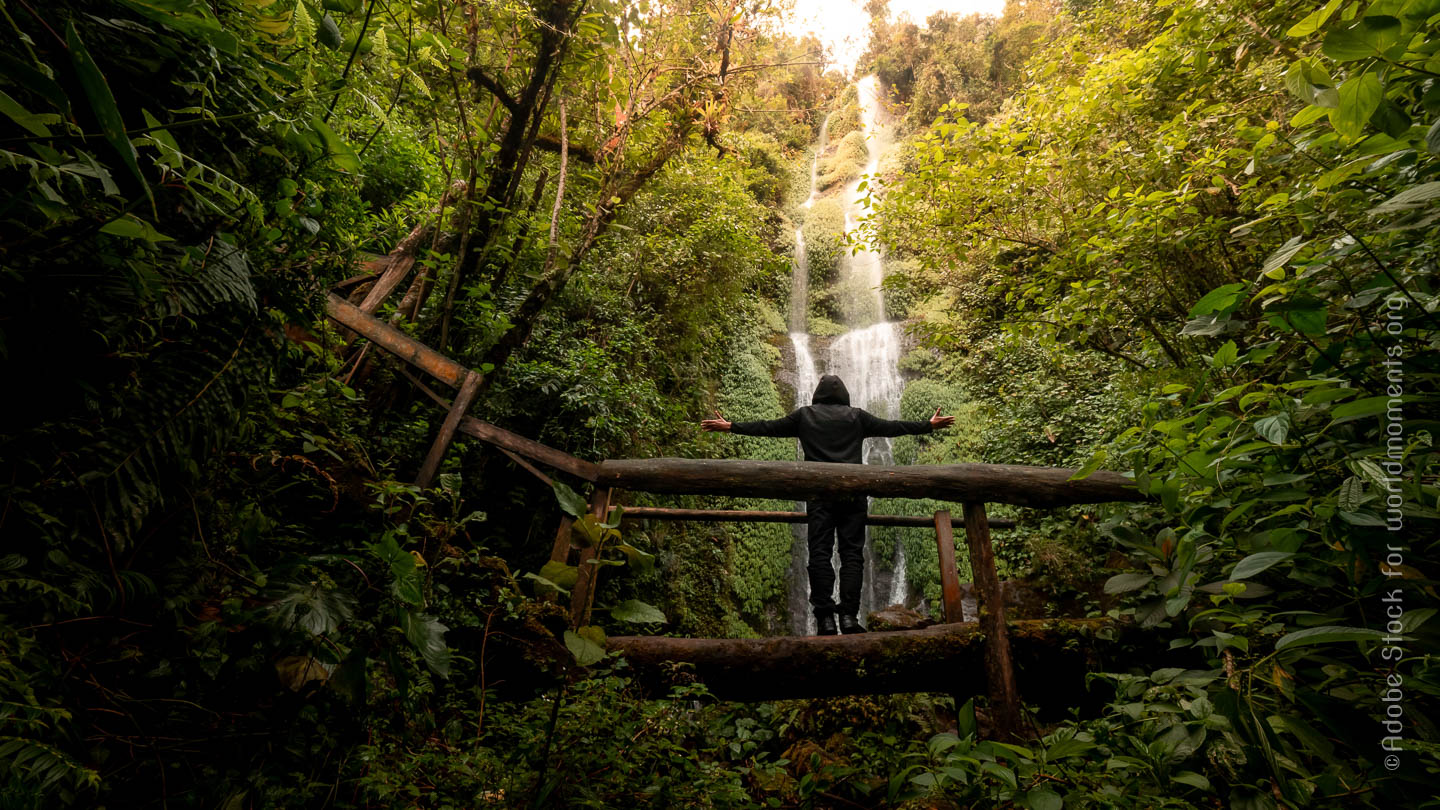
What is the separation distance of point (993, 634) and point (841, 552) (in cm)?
128

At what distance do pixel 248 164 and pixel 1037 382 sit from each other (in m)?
10.1

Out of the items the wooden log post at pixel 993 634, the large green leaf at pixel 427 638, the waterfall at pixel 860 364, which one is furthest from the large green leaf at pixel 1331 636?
the waterfall at pixel 860 364

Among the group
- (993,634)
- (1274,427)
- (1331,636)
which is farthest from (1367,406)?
(993,634)

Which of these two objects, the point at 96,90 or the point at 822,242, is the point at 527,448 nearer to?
the point at 96,90

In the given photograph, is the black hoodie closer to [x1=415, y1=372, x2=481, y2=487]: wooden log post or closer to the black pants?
the black pants

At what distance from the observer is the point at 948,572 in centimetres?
382

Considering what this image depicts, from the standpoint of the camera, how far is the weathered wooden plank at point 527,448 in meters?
4.06

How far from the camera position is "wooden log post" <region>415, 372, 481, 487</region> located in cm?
381

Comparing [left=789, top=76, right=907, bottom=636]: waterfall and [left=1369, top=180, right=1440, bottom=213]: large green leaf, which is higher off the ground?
[left=789, top=76, right=907, bottom=636]: waterfall

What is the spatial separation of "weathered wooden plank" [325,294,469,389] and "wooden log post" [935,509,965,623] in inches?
140

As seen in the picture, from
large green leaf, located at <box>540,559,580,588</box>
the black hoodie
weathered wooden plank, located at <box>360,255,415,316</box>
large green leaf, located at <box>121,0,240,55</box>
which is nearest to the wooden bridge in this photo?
weathered wooden plank, located at <box>360,255,415,316</box>

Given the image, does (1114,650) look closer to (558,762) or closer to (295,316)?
(558,762)

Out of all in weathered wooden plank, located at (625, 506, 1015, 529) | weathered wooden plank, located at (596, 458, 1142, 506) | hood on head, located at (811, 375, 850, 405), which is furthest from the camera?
hood on head, located at (811, 375, 850, 405)

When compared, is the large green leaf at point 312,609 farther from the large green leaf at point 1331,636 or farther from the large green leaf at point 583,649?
the large green leaf at point 1331,636
